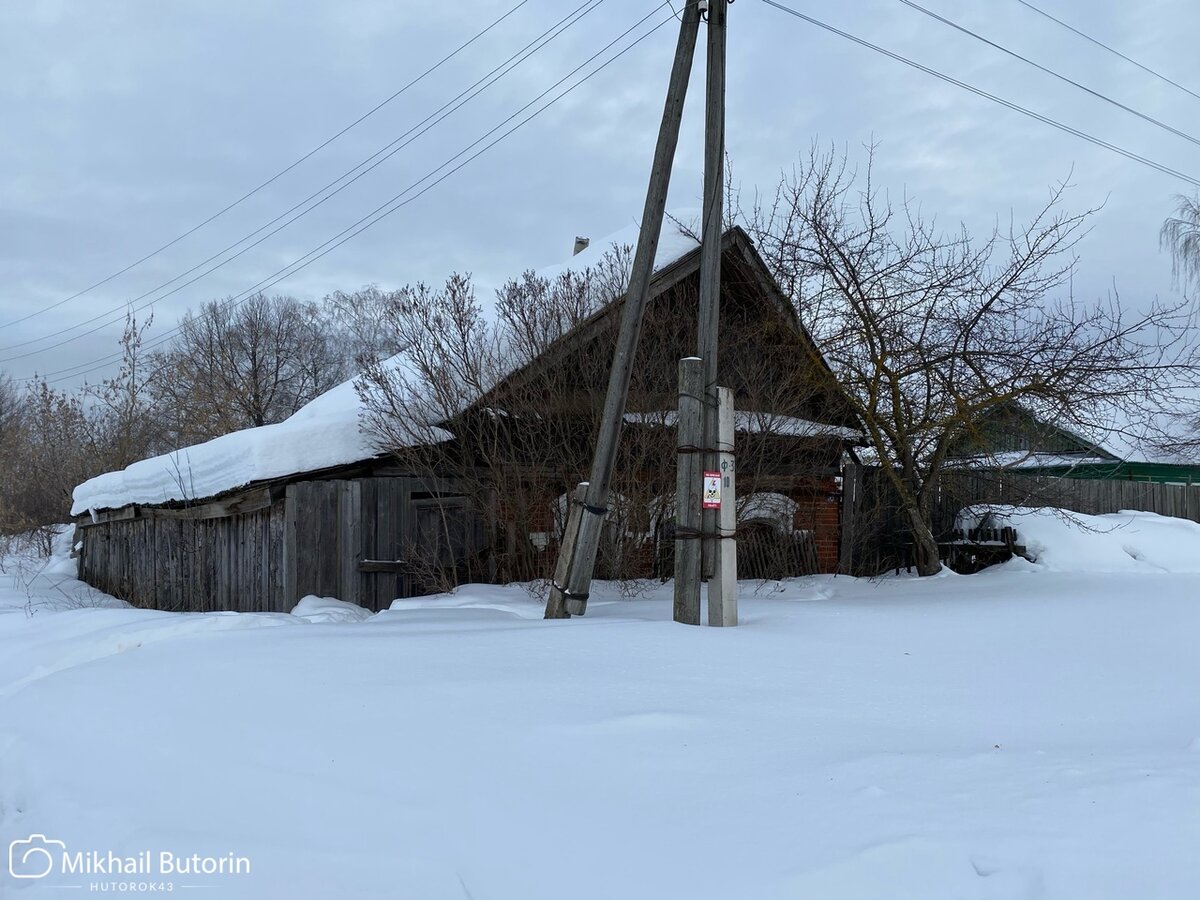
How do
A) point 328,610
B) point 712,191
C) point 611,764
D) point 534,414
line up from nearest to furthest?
point 611,764 < point 712,191 < point 328,610 < point 534,414

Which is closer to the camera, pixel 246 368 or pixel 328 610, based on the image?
pixel 328 610

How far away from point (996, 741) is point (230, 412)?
2878cm

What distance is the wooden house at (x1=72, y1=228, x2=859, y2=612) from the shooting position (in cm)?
962

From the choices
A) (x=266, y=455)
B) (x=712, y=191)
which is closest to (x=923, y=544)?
(x=712, y=191)

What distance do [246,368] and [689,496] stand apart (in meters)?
36.5

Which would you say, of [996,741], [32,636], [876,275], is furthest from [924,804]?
[876,275]

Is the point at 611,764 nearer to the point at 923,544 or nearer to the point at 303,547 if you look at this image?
the point at 303,547

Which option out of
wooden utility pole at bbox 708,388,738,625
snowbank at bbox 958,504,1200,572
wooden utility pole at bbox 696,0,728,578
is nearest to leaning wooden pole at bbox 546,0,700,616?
wooden utility pole at bbox 696,0,728,578

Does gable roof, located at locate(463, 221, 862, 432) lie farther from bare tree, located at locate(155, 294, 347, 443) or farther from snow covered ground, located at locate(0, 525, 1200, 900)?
bare tree, located at locate(155, 294, 347, 443)

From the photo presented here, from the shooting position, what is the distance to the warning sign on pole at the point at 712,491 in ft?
22.5

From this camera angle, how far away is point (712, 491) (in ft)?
22.5

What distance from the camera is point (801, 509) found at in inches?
459

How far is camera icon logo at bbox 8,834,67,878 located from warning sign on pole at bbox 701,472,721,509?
451 centimetres

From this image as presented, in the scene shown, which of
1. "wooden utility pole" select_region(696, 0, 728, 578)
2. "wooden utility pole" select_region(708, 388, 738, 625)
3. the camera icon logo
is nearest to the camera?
the camera icon logo
